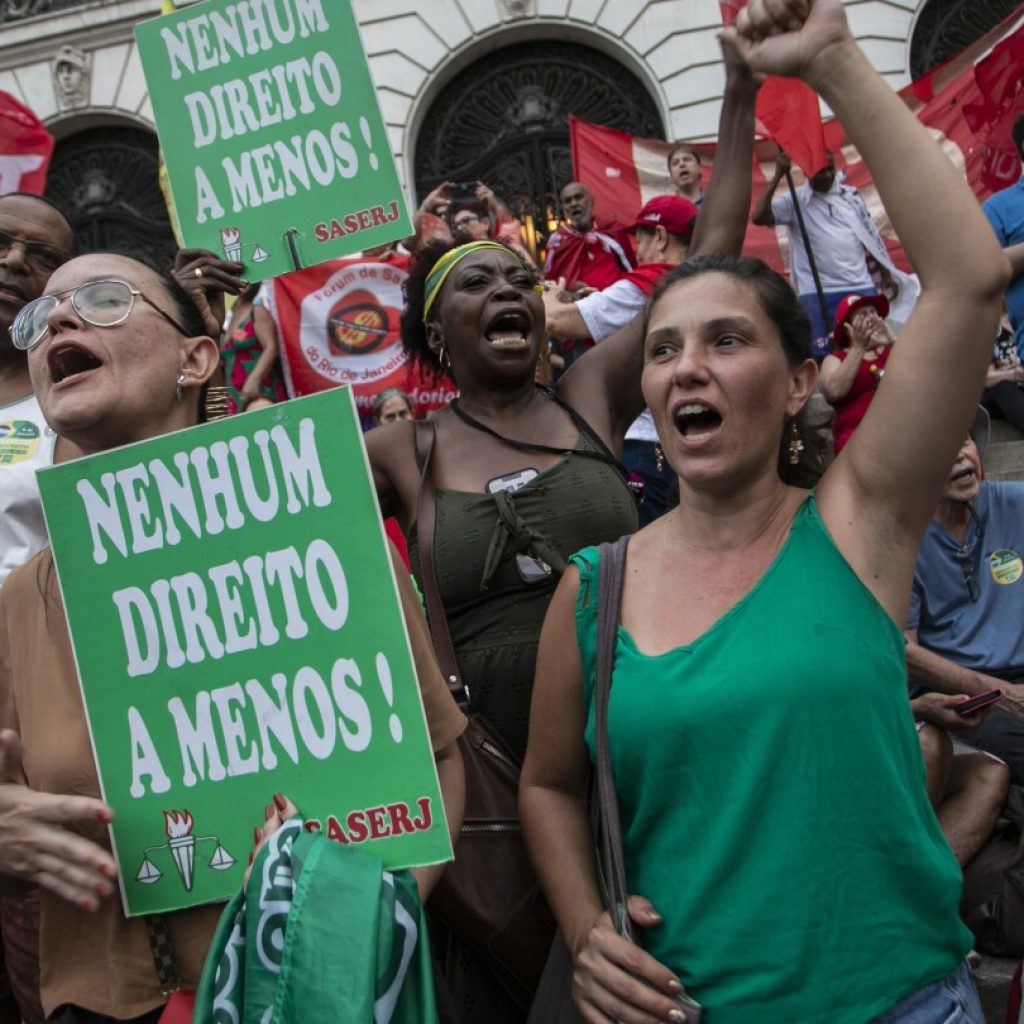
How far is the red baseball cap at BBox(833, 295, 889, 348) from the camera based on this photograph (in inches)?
224

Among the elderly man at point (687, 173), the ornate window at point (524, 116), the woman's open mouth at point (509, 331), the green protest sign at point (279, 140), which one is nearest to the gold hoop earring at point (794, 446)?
the woman's open mouth at point (509, 331)

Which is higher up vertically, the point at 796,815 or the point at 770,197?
the point at 770,197

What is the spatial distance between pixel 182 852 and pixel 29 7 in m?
18.4

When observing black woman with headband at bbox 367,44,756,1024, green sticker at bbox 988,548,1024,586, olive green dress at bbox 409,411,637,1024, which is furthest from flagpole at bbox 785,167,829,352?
olive green dress at bbox 409,411,637,1024

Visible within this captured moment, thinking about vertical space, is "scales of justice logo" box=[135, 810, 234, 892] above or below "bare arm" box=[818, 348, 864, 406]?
below

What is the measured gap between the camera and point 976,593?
3961 millimetres

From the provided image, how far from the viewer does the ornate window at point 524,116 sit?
14938 millimetres

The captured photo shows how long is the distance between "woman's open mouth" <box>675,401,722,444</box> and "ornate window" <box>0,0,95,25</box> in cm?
1757

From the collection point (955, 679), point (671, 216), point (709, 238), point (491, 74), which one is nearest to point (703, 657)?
point (709, 238)

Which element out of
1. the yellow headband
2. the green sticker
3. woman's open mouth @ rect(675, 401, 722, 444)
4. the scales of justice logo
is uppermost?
the yellow headband

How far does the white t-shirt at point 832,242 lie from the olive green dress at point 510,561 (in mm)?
4349

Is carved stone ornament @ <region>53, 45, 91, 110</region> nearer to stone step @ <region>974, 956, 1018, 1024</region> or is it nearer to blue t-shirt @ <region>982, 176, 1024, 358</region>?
blue t-shirt @ <region>982, 176, 1024, 358</region>

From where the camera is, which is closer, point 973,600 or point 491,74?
point 973,600

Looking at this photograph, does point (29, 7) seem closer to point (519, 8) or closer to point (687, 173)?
point (519, 8)
